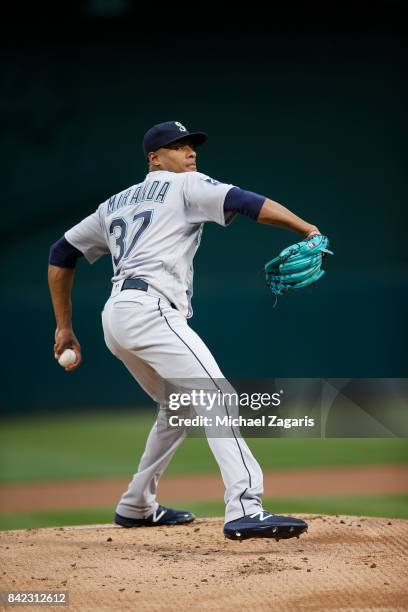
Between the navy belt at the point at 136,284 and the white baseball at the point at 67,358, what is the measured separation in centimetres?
46

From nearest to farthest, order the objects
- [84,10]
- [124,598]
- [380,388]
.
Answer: [124,598], [380,388], [84,10]

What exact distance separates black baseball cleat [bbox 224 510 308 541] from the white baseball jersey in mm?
816

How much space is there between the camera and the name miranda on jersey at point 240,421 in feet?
10.3

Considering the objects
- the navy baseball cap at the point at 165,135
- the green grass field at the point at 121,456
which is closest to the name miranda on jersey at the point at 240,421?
the navy baseball cap at the point at 165,135

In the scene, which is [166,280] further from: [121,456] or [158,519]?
[121,456]

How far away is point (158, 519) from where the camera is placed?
3.92m

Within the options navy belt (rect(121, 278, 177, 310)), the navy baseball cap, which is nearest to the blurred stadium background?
the navy baseball cap

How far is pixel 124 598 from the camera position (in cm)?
277

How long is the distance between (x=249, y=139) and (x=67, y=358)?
781 centimetres

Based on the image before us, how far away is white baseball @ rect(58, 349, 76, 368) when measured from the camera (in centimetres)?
369

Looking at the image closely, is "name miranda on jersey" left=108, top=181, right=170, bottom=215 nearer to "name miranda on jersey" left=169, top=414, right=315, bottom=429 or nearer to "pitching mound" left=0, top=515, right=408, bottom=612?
"name miranda on jersey" left=169, top=414, right=315, bottom=429

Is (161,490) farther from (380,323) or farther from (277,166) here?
(277,166)

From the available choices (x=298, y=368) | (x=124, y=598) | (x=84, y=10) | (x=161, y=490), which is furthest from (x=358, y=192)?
(x=124, y=598)

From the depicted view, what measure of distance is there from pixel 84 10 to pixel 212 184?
27.2 ft
